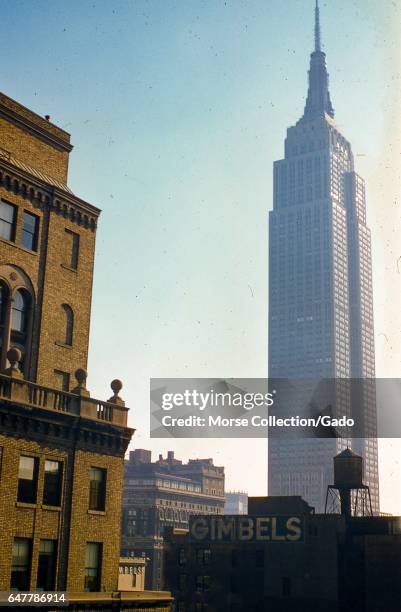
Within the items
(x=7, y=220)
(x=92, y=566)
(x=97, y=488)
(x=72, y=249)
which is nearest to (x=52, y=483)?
(x=97, y=488)

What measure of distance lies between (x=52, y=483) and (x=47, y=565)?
3.65m

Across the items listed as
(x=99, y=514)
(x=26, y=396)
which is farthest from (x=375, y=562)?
(x=26, y=396)

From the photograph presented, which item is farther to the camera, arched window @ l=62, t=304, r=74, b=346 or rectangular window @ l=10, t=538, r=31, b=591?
arched window @ l=62, t=304, r=74, b=346

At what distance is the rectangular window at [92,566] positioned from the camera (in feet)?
122

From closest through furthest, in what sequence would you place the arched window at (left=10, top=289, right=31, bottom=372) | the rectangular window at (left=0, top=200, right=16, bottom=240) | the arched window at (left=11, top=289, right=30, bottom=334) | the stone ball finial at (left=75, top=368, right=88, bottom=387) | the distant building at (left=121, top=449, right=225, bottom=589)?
the rectangular window at (left=0, top=200, right=16, bottom=240) → the arched window at (left=10, top=289, right=31, bottom=372) → the arched window at (left=11, top=289, right=30, bottom=334) → the stone ball finial at (left=75, top=368, right=88, bottom=387) → the distant building at (left=121, top=449, right=225, bottom=589)

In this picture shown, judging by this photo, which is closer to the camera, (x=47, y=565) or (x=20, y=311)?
(x=47, y=565)

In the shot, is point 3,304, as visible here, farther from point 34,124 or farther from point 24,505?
point 34,124

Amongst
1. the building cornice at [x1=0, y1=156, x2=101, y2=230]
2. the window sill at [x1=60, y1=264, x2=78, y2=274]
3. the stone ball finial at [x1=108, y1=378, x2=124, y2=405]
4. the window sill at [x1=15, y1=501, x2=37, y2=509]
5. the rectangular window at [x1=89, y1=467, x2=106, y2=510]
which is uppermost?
the building cornice at [x1=0, y1=156, x2=101, y2=230]

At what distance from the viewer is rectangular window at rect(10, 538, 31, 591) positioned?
3361 cm

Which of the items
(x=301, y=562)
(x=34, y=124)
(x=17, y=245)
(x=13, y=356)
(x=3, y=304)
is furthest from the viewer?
(x=301, y=562)

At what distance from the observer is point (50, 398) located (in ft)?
120

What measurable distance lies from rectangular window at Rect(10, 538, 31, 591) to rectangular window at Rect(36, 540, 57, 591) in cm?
74

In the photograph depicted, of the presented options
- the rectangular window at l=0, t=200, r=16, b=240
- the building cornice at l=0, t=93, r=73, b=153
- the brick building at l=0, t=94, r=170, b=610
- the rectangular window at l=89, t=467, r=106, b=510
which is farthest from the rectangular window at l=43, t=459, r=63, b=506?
the building cornice at l=0, t=93, r=73, b=153

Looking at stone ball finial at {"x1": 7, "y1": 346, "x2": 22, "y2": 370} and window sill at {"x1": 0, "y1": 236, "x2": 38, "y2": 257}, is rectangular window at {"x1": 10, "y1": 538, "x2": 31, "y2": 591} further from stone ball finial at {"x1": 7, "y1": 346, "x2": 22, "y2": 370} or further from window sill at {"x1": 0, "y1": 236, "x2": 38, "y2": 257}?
window sill at {"x1": 0, "y1": 236, "x2": 38, "y2": 257}
